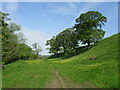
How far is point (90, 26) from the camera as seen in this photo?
54562 millimetres

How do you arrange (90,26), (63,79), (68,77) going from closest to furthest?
(63,79) → (68,77) → (90,26)

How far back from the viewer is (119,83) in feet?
42.2

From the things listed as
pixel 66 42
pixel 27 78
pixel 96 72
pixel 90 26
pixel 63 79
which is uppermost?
pixel 90 26

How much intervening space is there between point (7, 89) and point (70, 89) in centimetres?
749

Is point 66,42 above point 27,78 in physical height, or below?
above

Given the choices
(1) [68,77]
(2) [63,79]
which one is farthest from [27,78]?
(1) [68,77]

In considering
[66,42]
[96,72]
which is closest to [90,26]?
[66,42]

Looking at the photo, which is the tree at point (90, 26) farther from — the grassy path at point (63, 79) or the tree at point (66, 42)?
the grassy path at point (63, 79)

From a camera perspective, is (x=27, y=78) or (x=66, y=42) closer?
(x=27, y=78)

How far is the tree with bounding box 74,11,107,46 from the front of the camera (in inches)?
1989

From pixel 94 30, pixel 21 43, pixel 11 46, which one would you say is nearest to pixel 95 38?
pixel 94 30

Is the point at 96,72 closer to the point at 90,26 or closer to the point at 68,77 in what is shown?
the point at 68,77

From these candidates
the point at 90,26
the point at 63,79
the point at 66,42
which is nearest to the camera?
the point at 63,79

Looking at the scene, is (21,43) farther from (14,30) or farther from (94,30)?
(94,30)
